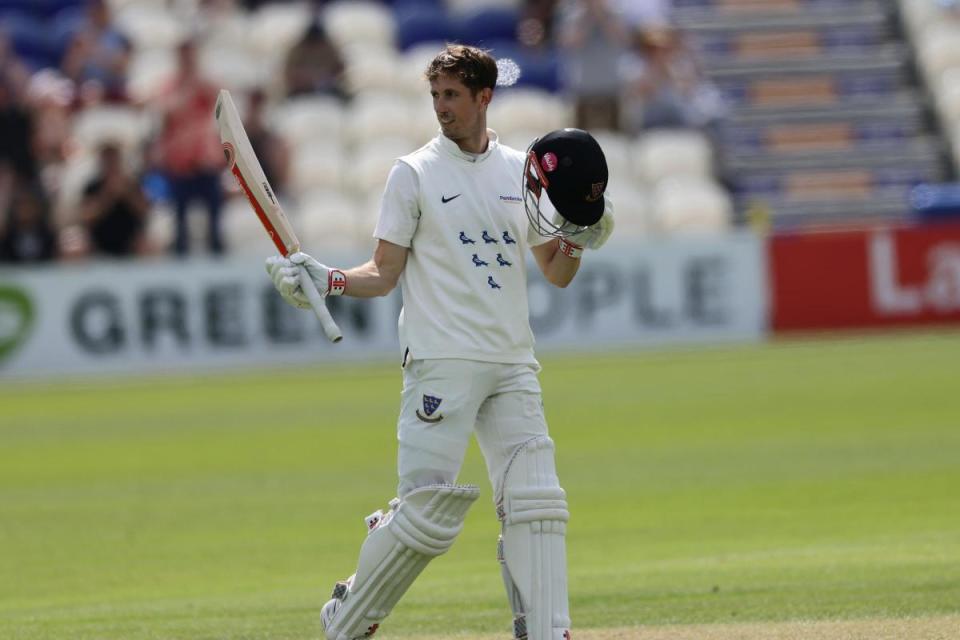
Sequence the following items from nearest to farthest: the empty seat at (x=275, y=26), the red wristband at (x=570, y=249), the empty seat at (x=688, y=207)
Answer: the red wristband at (x=570, y=249) → the empty seat at (x=688, y=207) → the empty seat at (x=275, y=26)

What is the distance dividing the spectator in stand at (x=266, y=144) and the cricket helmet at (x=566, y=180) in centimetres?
1368

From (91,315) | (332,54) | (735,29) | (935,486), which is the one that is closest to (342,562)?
(935,486)

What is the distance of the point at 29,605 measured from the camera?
24.3 ft

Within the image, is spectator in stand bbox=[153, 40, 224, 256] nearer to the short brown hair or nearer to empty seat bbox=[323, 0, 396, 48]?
empty seat bbox=[323, 0, 396, 48]

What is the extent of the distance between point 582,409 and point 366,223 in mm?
7243

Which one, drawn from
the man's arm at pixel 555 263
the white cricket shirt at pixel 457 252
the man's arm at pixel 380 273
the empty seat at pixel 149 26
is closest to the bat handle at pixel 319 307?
the man's arm at pixel 380 273

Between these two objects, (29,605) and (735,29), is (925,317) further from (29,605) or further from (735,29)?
(29,605)

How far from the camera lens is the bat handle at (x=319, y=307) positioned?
218 inches

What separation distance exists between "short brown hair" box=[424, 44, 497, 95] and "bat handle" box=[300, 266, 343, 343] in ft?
2.50

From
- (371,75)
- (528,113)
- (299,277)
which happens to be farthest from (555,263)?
(371,75)

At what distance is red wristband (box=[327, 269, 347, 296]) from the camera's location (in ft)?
18.5

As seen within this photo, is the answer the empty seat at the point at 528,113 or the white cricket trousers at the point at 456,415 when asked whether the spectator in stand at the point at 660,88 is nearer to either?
the empty seat at the point at 528,113

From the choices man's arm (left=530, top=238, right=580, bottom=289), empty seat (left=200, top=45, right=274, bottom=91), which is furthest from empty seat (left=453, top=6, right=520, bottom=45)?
man's arm (left=530, top=238, right=580, bottom=289)

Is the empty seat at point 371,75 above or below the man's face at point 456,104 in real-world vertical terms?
above
